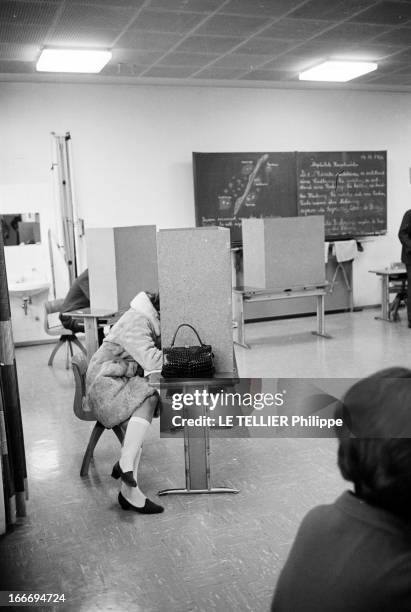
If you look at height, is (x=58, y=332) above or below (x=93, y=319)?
below

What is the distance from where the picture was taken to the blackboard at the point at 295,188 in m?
7.63

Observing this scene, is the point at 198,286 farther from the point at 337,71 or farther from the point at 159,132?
the point at 337,71

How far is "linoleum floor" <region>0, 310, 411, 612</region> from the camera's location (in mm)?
2334

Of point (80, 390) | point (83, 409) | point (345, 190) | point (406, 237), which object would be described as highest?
point (345, 190)

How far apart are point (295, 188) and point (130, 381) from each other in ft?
17.6

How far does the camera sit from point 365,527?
0.99 m

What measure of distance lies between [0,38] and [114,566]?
4280mm

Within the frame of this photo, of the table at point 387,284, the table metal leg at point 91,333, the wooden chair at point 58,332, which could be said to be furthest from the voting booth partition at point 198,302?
the table at point 387,284

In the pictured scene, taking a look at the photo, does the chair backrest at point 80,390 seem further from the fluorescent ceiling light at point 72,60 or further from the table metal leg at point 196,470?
the fluorescent ceiling light at point 72,60

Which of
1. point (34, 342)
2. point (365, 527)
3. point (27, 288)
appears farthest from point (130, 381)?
point (34, 342)

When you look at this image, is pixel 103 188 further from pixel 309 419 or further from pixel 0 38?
pixel 309 419

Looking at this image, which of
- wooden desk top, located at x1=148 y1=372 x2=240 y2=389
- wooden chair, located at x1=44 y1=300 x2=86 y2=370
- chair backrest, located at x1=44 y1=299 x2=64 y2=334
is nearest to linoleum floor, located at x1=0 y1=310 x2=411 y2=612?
wooden desk top, located at x1=148 y1=372 x2=240 y2=389

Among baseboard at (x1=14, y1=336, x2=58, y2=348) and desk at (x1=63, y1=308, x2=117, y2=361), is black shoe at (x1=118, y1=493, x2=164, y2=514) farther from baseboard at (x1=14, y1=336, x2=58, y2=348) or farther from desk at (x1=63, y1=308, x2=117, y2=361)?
baseboard at (x1=14, y1=336, x2=58, y2=348)

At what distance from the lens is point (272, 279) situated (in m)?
6.59
